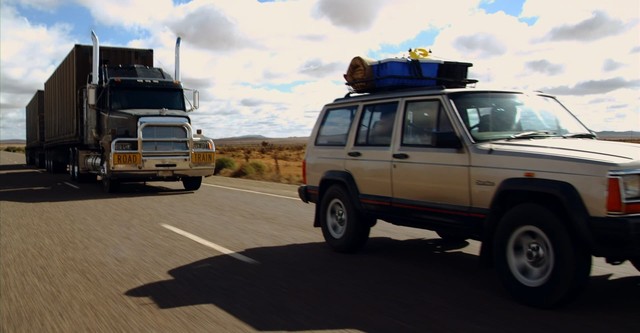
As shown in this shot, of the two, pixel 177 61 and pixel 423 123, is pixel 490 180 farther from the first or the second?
pixel 177 61

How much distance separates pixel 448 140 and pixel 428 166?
46 cm

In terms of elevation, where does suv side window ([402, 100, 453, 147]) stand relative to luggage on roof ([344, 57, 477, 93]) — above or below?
below

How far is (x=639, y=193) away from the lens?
4.60m

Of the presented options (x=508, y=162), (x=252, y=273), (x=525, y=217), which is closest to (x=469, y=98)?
(x=508, y=162)

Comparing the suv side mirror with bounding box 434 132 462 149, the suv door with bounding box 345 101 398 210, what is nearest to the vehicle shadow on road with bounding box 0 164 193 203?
the suv door with bounding box 345 101 398 210

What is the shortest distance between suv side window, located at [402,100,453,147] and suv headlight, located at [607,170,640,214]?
177 cm

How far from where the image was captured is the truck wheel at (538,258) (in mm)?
4719

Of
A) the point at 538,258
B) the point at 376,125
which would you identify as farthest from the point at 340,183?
the point at 538,258

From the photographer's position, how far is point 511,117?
6.07m

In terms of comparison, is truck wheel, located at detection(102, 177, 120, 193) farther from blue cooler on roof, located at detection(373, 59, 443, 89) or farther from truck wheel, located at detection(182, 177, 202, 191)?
blue cooler on roof, located at detection(373, 59, 443, 89)

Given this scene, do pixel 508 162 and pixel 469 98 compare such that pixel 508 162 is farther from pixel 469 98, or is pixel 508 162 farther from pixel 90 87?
pixel 90 87

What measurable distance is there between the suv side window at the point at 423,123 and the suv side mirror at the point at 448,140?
0.10 meters

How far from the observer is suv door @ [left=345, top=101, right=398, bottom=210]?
674 centimetres

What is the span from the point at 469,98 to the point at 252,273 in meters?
2.96
